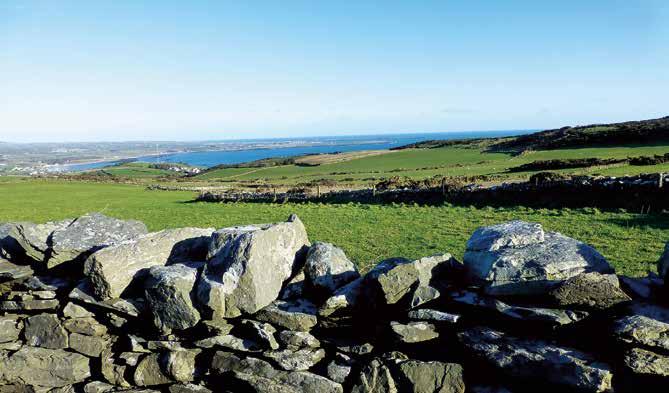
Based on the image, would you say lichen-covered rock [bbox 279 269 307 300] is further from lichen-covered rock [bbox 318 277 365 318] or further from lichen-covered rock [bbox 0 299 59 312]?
lichen-covered rock [bbox 0 299 59 312]

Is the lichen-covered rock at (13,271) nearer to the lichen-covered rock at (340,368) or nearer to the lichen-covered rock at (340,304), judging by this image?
the lichen-covered rock at (340,304)

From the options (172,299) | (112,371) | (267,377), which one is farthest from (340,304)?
(112,371)

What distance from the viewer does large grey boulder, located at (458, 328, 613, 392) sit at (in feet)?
14.1

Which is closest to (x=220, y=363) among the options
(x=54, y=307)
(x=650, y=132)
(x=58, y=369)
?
(x=58, y=369)

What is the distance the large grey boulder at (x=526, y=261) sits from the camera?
16.5 feet

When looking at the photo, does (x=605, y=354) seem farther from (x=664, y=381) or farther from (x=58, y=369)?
(x=58, y=369)

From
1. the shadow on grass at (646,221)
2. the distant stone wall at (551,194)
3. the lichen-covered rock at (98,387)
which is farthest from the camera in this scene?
the distant stone wall at (551,194)

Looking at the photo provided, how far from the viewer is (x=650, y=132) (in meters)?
60.3

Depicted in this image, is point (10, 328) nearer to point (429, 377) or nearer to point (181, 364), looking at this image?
point (181, 364)

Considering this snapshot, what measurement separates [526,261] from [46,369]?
7.33m

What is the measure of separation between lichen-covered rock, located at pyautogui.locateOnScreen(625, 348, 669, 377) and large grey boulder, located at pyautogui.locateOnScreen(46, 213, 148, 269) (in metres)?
7.44

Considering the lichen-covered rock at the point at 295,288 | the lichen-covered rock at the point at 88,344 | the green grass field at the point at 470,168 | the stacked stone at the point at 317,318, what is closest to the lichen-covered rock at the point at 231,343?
the stacked stone at the point at 317,318

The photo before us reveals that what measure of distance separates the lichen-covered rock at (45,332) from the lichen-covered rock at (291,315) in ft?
11.2

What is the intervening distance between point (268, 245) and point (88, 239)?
3.82 metres
